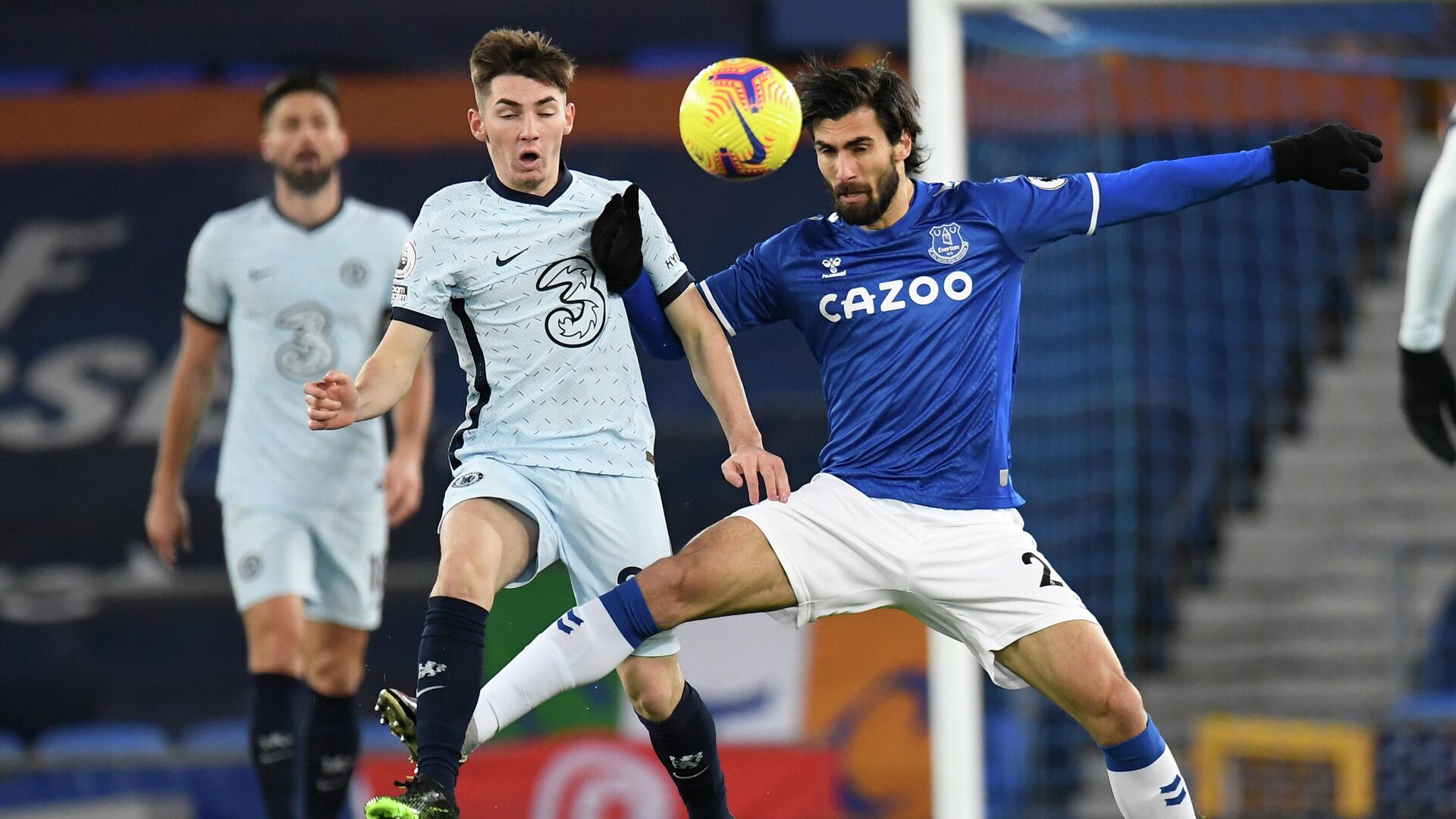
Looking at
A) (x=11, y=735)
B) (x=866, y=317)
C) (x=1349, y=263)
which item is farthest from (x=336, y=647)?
(x=1349, y=263)

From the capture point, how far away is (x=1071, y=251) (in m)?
11.3

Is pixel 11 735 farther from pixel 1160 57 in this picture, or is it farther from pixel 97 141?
pixel 1160 57

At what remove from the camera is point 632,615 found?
Result: 13.8ft

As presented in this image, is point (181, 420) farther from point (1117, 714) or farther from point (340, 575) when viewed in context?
point (1117, 714)

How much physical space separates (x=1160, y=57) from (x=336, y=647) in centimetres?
730

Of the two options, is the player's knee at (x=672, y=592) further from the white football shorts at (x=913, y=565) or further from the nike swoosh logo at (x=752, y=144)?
the nike swoosh logo at (x=752, y=144)

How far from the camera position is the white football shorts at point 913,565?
4.32m

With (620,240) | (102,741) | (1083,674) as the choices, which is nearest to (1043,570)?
(1083,674)

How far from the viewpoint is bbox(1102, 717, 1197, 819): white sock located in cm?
437

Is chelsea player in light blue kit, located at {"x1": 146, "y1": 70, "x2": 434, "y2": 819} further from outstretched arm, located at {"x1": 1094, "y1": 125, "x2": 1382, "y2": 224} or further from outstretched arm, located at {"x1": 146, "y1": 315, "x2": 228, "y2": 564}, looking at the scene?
outstretched arm, located at {"x1": 1094, "y1": 125, "x2": 1382, "y2": 224}

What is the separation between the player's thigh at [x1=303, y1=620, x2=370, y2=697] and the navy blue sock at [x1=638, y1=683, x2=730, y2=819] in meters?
1.55

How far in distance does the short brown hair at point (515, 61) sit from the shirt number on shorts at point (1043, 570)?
1.54 m

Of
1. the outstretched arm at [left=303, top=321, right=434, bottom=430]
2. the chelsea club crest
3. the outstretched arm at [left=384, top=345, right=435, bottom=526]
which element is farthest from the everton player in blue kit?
the outstretched arm at [left=384, top=345, right=435, bottom=526]

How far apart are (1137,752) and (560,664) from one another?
137cm
